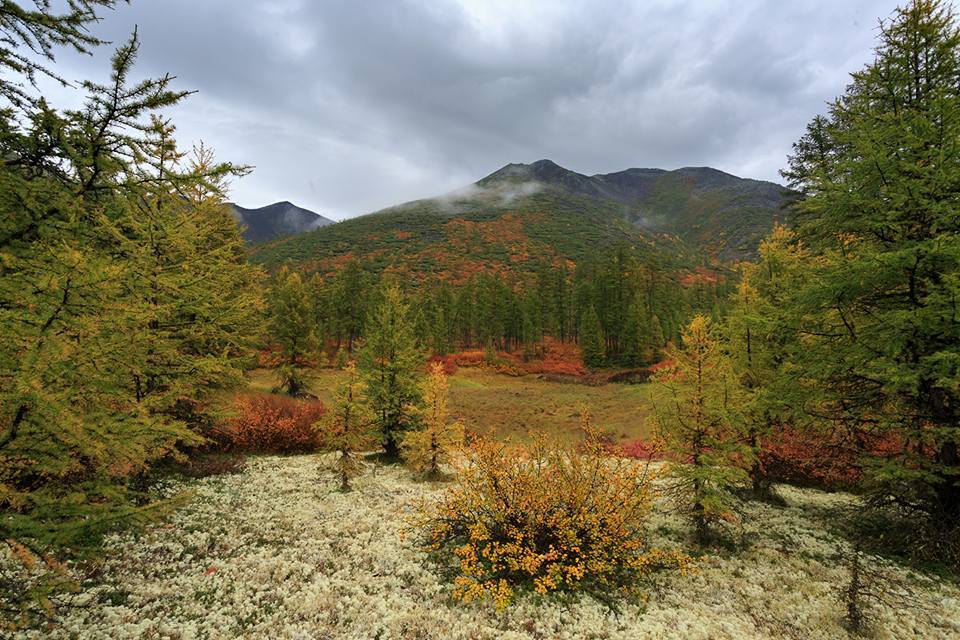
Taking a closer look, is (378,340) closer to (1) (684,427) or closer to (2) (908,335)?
(1) (684,427)

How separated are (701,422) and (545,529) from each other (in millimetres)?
4681

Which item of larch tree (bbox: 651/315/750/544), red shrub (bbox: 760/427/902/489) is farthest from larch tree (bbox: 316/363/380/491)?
red shrub (bbox: 760/427/902/489)

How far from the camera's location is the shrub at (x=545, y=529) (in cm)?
823

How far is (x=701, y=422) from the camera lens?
10.2m

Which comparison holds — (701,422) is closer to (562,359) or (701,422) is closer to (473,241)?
(562,359)

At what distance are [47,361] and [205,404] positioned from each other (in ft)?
42.2

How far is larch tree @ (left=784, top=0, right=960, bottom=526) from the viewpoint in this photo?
9203mm

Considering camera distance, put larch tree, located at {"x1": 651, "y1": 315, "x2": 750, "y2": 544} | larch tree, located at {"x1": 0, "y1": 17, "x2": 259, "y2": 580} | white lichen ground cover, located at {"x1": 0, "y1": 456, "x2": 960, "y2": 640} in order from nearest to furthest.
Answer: larch tree, located at {"x1": 0, "y1": 17, "x2": 259, "y2": 580} → white lichen ground cover, located at {"x1": 0, "y1": 456, "x2": 960, "y2": 640} → larch tree, located at {"x1": 651, "y1": 315, "x2": 750, "y2": 544}

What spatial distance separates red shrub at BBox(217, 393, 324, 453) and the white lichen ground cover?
30.2 feet

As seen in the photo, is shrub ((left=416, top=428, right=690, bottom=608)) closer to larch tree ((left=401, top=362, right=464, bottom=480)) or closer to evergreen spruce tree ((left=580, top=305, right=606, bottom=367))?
larch tree ((left=401, top=362, right=464, bottom=480))

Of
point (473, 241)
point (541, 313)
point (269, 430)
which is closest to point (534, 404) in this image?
point (269, 430)

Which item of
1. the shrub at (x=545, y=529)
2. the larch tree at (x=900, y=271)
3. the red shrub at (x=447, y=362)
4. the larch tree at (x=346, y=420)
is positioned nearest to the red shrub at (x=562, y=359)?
the red shrub at (x=447, y=362)

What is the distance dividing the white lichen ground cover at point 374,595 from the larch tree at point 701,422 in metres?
1.51

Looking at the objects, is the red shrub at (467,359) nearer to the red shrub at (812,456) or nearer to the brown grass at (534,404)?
the brown grass at (534,404)
